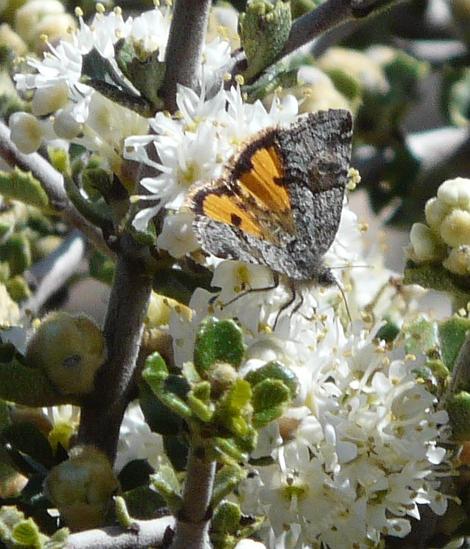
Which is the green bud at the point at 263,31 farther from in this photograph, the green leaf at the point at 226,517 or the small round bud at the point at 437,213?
the green leaf at the point at 226,517

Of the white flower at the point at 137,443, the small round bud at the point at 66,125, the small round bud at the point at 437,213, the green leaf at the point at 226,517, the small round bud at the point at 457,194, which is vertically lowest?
the white flower at the point at 137,443

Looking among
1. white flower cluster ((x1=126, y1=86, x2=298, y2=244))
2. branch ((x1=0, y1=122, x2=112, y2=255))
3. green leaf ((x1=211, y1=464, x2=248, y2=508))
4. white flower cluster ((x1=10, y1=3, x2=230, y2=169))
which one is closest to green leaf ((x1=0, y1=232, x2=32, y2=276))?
branch ((x1=0, y1=122, x2=112, y2=255))

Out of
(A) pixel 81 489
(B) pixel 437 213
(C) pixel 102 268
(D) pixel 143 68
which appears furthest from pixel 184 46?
(C) pixel 102 268

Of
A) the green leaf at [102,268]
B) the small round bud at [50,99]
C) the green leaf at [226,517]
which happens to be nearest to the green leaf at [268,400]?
the green leaf at [226,517]

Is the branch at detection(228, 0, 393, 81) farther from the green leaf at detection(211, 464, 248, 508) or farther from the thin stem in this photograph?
the green leaf at detection(211, 464, 248, 508)

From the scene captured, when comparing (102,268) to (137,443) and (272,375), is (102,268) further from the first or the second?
(272,375)

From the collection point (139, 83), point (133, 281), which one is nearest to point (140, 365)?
point (133, 281)
